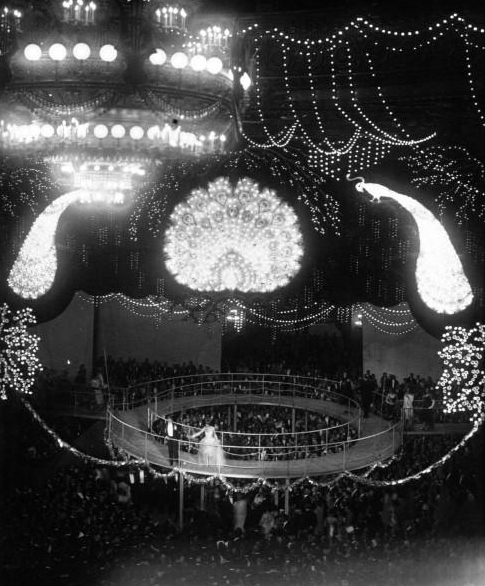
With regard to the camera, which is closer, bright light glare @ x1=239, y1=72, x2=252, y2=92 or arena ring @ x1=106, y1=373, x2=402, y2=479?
bright light glare @ x1=239, y1=72, x2=252, y2=92

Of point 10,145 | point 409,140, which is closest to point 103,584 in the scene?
point 10,145

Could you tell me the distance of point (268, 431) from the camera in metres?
16.8

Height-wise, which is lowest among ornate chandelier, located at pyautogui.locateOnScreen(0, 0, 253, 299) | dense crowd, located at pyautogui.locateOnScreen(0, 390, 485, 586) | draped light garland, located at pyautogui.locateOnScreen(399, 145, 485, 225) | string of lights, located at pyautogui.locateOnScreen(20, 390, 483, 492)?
dense crowd, located at pyautogui.locateOnScreen(0, 390, 485, 586)

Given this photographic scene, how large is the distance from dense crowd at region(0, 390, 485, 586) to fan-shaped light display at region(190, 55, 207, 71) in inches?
225

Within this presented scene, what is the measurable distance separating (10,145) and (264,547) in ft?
20.2

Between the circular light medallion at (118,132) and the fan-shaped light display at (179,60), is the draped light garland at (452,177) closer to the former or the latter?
the fan-shaped light display at (179,60)

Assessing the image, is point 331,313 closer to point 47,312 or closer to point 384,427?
point 384,427

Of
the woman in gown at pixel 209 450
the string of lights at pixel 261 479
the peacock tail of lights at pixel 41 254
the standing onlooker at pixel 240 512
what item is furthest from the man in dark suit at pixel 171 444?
the peacock tail of lights at pixel 41 254

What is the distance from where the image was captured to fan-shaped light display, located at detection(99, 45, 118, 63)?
11930mm

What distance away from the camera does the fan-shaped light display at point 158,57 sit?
12.0m

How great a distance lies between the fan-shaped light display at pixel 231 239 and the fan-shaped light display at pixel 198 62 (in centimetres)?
457

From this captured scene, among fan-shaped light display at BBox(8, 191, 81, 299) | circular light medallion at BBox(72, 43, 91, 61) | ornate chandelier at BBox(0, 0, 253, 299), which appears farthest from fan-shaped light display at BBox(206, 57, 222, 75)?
fan-shaped light display at BBox(8, 191, 81, 299)

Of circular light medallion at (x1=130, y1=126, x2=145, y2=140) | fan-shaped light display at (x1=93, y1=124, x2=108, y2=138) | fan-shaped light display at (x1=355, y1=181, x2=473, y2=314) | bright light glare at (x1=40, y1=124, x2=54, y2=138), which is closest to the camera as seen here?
circular light medallion at (x1=130, y1=126, x2=145, y2=140)

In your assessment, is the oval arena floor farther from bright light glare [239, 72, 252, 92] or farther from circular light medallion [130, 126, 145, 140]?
bright light glare [239, 72, 252, 92]
